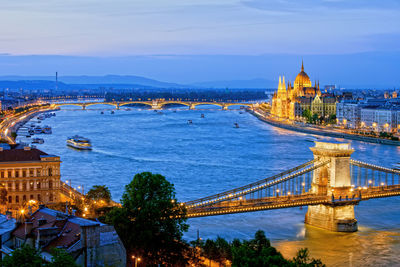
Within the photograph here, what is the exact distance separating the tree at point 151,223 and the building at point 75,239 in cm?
164

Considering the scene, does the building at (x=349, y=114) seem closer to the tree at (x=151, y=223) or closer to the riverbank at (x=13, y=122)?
the riverbank at (x=13, y=122)

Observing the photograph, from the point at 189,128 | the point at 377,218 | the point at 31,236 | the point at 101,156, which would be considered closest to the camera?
Result: the point at 31,236

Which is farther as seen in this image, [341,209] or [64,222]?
[341,209]

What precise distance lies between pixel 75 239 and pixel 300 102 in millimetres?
66936

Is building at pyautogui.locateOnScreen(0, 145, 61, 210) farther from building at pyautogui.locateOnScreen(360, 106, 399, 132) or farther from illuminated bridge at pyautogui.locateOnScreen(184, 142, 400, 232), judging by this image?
building at pyautogui.locateOnScreen(360, 106, 399, 132)

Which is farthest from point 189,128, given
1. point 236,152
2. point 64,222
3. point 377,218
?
point 64,222

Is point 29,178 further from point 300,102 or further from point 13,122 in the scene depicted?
point 300,102

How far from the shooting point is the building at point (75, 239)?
938 cm

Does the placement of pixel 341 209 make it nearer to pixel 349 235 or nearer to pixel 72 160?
pixel 349 235

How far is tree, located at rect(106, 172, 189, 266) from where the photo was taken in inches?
462

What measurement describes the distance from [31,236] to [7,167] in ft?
26.5

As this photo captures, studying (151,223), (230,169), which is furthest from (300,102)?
(151,223)

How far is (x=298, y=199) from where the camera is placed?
16.2m

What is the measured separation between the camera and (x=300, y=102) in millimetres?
74938
